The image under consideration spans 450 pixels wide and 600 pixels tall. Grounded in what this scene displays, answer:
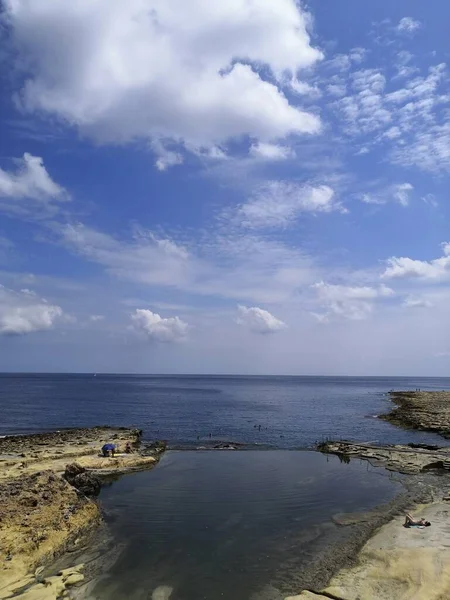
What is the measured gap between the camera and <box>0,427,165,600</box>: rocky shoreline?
729 inches

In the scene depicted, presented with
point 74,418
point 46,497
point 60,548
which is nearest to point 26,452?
point 46,497

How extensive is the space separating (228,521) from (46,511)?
1078 centimetres

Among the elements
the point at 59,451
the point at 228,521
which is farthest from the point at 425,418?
the point at 228,521

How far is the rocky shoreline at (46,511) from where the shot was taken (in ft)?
60.7

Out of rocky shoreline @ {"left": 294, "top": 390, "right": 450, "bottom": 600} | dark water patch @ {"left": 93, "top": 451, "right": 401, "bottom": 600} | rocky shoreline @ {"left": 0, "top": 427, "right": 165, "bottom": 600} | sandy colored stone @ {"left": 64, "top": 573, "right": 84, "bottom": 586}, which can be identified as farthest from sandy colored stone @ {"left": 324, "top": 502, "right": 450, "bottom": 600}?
rocky shoreline @ {"left": 0, "top": 427, "right": 165, "bottom": 600}

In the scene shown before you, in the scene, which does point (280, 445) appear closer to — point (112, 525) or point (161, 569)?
point (112, 525)

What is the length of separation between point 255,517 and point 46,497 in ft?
42.8

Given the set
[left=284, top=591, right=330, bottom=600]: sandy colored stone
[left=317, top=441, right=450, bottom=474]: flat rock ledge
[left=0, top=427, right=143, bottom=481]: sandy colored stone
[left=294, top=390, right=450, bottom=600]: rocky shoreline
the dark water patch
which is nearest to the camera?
[left=284, top=591, right=330, bottom=600]: sandy colored stone

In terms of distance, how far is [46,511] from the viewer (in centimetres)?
2483

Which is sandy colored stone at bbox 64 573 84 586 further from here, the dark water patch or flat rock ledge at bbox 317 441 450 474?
flat rock ledge at bbox 317 441 450 474

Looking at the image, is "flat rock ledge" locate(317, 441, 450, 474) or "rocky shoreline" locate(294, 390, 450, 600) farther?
"flat rock ledge" locate(317, 441, 450, 474)

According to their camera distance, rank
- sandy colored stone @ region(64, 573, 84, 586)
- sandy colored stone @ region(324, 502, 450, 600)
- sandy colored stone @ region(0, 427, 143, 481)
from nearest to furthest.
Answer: sandy colored stone @ region(324, 502, 450, 600)
sandy colored stone @ region(64, 573, 84, 586)
sandy colored stone @ region(0, 427, 143, 481)

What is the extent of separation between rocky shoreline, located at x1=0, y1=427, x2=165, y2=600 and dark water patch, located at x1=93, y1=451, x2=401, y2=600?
5.77 feet

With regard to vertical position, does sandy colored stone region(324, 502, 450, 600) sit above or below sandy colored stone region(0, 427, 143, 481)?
above
